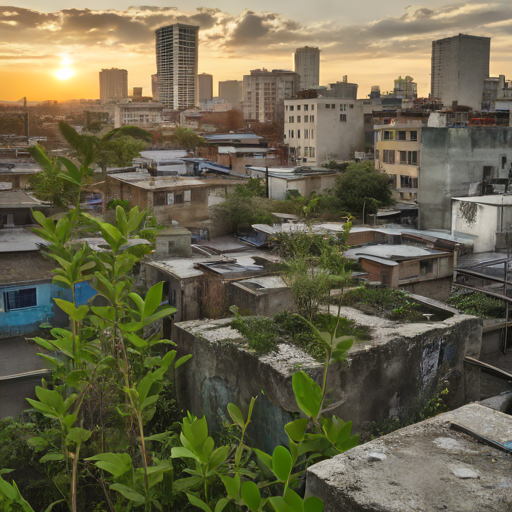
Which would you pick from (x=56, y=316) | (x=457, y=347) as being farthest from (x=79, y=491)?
(x=56, y=316)

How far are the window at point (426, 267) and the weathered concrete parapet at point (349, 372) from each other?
23.6ft

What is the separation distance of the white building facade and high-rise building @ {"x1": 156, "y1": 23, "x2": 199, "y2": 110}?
80.9 m

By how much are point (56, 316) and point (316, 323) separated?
650cm

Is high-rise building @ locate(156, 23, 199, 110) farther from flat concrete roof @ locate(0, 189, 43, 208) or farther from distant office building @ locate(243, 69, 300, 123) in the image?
flat concrete roof @ locate(0, 189, 43, 208)

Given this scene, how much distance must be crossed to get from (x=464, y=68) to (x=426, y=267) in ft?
183

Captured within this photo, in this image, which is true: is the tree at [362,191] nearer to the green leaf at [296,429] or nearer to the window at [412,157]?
the window at [412,157]

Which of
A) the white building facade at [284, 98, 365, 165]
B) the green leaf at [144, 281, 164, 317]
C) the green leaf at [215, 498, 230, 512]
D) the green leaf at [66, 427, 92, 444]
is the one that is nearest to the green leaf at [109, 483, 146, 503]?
the green leaf at [66, 427, 92, 444]

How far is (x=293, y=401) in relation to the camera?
5.64 m

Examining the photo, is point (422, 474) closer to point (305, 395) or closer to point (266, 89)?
point (305, 395)

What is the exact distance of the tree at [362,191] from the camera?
1098 inches

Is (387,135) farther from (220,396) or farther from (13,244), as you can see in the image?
(220,396)

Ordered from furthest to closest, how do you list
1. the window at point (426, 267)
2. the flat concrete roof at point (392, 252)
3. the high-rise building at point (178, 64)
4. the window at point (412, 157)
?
the high-rise building at point (178, 64) → the window at point (412, 157) → the flat concrete roof at point (392, 252) → the window at point (426, 267)

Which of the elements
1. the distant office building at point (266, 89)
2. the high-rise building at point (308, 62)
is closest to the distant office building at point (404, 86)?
the distant office building at point (266, 89)

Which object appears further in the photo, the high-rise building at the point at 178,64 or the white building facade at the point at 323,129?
the high-rise building at the point at 178,64
